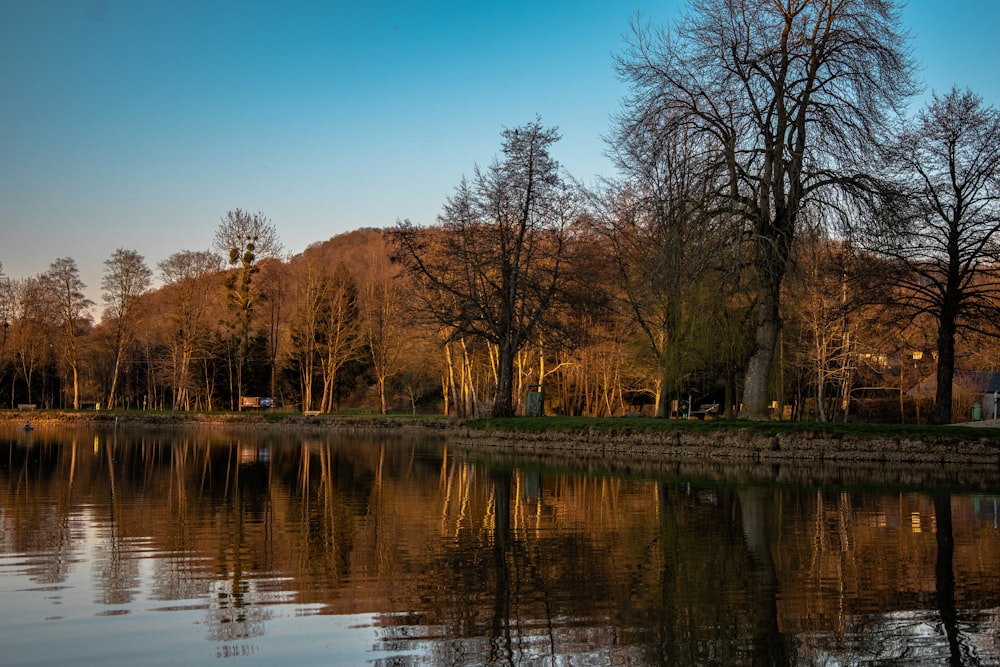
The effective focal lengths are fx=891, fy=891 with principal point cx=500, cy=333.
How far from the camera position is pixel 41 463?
23562mm

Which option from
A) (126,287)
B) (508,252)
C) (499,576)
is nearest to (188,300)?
(126,287)

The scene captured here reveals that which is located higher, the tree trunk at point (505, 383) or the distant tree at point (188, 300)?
the distant tree at point (188, 300)

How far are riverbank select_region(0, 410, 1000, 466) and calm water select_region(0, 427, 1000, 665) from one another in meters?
7.14

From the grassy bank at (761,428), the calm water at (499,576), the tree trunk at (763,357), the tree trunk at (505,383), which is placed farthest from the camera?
the tree trunk at (505,383)

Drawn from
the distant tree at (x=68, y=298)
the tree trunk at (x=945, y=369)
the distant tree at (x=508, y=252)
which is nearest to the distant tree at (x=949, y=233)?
the tree trunk at (x=945, y=369)

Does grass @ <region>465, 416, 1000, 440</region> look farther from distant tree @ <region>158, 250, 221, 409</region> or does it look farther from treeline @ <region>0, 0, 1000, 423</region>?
distant tree @ <region>158, 250, 221, 409</region>

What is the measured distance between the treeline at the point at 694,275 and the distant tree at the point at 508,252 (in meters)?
0.10

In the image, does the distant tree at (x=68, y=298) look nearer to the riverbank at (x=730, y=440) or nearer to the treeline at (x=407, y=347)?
the treeline at (x=407, y=347)

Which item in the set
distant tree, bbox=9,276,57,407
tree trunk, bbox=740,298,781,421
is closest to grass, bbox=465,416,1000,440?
tree trunk, bbox=740,298,781,421

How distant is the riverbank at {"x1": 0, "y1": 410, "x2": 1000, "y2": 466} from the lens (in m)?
23.8

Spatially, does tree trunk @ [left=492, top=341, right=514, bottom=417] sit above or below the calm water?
→ above

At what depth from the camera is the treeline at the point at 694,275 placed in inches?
1048

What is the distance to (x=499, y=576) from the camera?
8.76 meters

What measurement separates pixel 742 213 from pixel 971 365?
1473 inches
